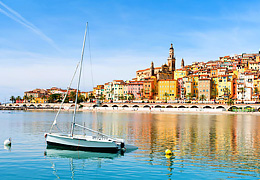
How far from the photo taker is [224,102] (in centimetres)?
13725

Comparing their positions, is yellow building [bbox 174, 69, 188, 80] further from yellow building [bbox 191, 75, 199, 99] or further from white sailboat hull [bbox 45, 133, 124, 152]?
white sailboat hull [bbox 45, 133, 124, 152]

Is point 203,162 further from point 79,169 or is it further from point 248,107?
point 248,107

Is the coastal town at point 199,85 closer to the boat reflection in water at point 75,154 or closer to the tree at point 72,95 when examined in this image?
the tree at point 72,95

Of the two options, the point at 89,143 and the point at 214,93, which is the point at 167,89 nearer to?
the point at 214,93

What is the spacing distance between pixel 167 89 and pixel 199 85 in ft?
62.8

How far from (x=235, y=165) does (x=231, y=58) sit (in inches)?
7359

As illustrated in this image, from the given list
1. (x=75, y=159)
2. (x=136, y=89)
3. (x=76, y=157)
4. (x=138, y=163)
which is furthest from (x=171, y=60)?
(x=138, y=163)

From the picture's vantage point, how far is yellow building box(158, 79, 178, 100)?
164250mm

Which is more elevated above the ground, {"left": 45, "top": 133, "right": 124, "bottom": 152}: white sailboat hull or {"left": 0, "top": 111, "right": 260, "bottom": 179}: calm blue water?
{"left": 45, "top": 133, "right": 124, "bottom": 152}: white sailboat hull

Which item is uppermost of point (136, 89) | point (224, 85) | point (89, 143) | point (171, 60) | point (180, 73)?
point (171, 60)

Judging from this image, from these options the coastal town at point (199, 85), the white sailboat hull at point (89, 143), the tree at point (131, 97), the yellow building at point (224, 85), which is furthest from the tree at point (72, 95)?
the white sailboat hull at point (89, 143)

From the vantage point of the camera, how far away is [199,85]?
154375mm

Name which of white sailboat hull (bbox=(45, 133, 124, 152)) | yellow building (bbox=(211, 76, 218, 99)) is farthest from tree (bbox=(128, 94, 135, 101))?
white sailboat hull (bbox=(45, 133, 124, 152))

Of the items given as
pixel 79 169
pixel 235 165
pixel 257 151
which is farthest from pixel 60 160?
pixel 257 151
